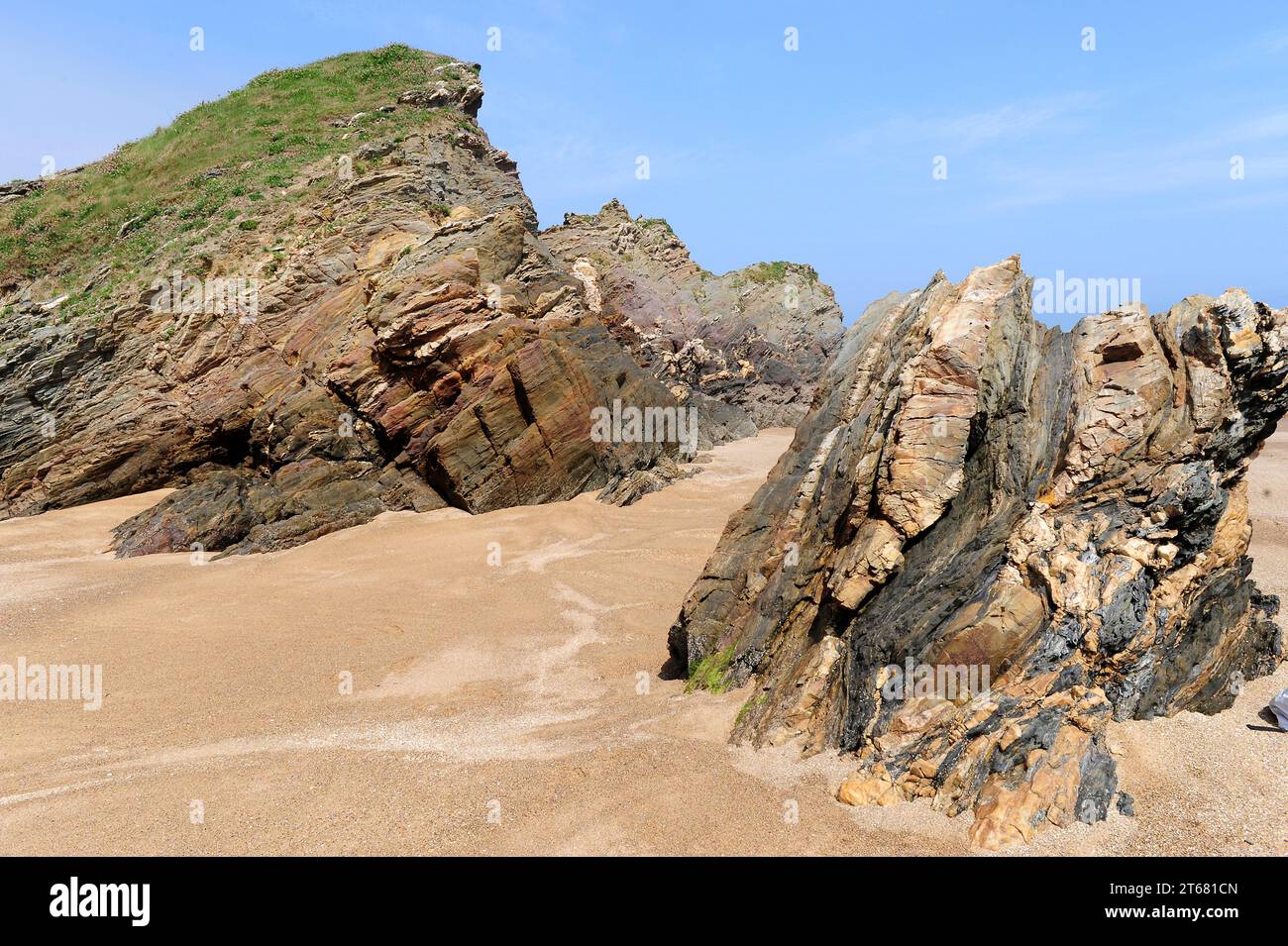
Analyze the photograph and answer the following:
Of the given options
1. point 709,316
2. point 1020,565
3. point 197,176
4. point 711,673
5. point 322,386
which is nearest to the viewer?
point 1020,565

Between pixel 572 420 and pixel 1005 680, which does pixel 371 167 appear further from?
pixel 1005 680

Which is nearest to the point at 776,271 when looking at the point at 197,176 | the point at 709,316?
the point at 709,316

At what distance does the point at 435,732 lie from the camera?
27.0 ft

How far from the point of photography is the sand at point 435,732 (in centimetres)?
554

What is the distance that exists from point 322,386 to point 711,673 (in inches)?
593

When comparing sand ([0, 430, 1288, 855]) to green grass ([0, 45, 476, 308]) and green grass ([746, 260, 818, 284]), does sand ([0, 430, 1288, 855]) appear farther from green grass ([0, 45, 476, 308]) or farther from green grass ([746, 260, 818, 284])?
green grass ([746, 260, 818, 284])

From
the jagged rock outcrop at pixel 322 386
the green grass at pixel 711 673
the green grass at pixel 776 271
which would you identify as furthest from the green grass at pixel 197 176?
the green grass at pixel 711 673

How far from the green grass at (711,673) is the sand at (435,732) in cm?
21

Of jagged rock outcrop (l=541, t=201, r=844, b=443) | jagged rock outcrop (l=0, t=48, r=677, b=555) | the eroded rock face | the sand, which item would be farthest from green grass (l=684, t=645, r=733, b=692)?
jagged rock outcrop (l=541, t=201, r=844, b=443)

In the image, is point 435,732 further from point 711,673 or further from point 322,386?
point 322,386

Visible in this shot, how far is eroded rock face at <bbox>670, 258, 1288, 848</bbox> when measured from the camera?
5758mm

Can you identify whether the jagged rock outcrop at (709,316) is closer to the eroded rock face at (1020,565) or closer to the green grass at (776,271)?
the green grass at (776,271)

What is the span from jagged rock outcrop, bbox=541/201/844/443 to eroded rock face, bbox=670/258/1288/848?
26.3 metres

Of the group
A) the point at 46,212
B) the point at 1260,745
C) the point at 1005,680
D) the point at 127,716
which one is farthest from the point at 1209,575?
the point at 46,212
